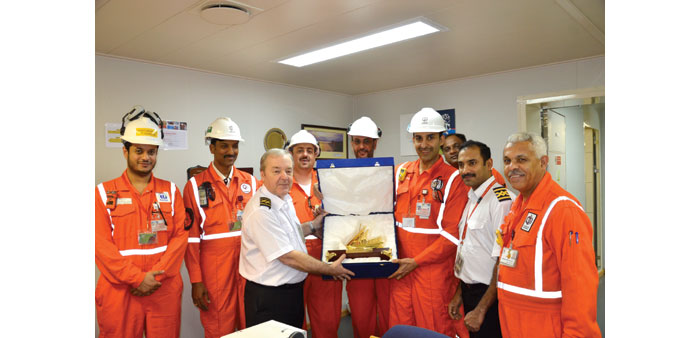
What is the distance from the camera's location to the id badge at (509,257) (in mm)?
2137

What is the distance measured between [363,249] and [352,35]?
1.90 meters

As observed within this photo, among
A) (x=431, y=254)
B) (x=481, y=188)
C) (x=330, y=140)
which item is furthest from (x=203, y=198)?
(x=330, y=140)

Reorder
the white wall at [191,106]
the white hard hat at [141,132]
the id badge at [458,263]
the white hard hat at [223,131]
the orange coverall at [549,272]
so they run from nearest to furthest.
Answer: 1. the orange coverall at [549,272]
2. the id badge at [458,263]
3. the white hard hat at [141,132]
4. the white hard hat at [223,131]
5. the white wall at [191,106]

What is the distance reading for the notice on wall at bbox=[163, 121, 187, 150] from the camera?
460cm

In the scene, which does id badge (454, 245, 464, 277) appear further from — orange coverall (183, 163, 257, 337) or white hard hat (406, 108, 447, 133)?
orange coverall (183, 163, 257, 337)

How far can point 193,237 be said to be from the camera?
10.8 ft

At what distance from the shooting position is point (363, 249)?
2.98 m

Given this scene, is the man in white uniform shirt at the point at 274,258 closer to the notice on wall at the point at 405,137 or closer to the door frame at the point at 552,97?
the door frame at the point at 552,97

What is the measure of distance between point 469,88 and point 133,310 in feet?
15.2

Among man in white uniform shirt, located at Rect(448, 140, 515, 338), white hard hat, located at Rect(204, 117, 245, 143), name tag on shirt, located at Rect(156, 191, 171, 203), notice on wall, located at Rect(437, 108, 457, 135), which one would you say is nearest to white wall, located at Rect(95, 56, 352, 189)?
white hard hat, located at Rect(204, 117, 245, 143)

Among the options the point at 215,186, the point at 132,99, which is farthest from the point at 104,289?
the point at 132,99

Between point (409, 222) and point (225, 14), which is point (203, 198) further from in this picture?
point (409, 222)

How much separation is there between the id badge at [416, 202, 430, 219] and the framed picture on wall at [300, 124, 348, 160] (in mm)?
3348

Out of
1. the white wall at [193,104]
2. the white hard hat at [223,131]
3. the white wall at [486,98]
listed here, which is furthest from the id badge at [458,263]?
the white wall at [193,104]
